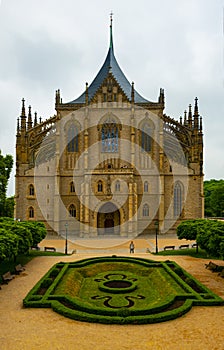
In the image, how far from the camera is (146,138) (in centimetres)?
5109

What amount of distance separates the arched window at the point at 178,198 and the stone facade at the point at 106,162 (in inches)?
6.2

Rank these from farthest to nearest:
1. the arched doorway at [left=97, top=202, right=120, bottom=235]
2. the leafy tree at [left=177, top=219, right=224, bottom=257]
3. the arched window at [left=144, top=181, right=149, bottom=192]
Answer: the arched window at [left=144, top=181, right=149, bottom=192]
the arched doorway at [left=97, top=202, right=120, bottom=235]
the leafy tree at [left=177, top=219, right=224, bottom=257]

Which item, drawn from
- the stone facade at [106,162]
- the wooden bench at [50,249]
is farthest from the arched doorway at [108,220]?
the wooden bench at [50,249]

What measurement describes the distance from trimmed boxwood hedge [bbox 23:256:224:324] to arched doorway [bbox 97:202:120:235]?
20.9 metres

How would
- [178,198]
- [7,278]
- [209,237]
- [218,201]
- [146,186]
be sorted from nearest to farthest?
[7,278] → [209,237] → [146,186] → [178,198] → [218,201]

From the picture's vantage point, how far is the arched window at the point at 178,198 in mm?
51125

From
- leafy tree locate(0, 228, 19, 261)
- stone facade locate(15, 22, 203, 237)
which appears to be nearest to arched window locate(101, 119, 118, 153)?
stone facade locate(15, 22, 203, 237)

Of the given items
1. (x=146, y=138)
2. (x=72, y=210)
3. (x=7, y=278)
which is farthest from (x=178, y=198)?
(x=7, y=278)

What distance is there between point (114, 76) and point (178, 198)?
910 inches

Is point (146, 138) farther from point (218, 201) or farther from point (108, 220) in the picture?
point (218, 201)

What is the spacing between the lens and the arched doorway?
49.9 m

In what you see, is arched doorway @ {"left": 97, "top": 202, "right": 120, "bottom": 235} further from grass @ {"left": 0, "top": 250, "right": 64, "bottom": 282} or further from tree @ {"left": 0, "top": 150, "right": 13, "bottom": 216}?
tree @ {"left": 0, "top": 150, "right": 13, "bottom": 216}

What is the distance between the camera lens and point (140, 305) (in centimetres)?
1797

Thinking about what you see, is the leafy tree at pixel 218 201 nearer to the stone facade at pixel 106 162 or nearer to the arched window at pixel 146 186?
the stone facade at pixel 106 162
